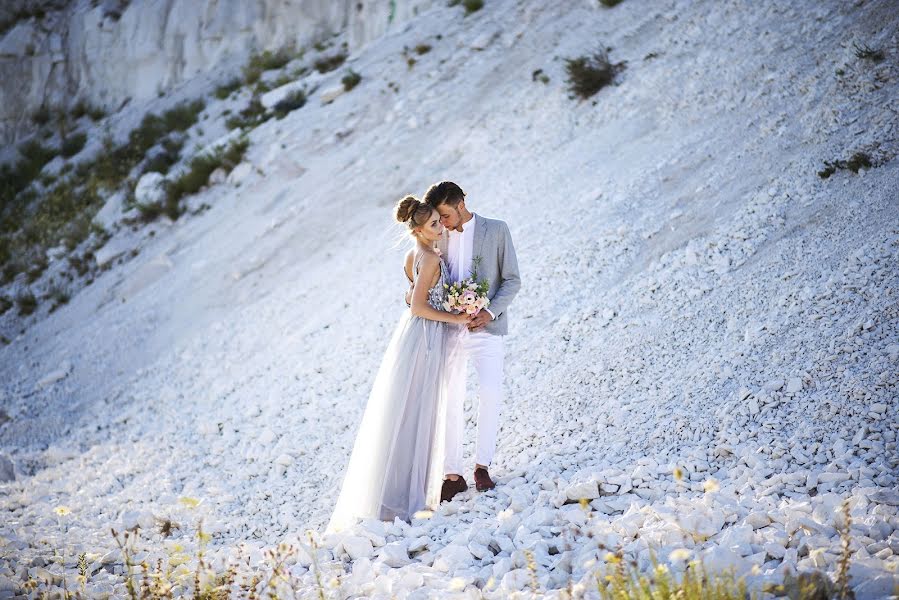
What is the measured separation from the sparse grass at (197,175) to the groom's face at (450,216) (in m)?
9.62

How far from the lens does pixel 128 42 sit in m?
19.5

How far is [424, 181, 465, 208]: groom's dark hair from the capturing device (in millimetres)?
4613

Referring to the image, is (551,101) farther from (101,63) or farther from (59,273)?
(101,63)

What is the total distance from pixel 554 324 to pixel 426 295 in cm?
275

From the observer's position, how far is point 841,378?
15.9 feet

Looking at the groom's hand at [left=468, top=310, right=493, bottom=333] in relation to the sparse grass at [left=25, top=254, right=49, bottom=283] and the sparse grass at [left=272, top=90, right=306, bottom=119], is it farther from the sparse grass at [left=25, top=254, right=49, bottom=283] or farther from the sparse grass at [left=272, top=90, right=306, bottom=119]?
the sparse grass at [left=25, top=254, right=49, bottom=283]

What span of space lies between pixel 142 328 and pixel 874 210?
937 centimetres

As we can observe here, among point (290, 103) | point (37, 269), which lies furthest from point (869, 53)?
point (37, 269)

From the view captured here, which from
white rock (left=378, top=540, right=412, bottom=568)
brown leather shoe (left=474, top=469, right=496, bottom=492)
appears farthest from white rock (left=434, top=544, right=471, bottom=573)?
brown leather shoe (left=474, top=469, right=496, bottom=492)

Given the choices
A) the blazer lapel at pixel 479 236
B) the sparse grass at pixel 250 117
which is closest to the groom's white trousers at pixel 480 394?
the blazer lapel at pixel 479 236

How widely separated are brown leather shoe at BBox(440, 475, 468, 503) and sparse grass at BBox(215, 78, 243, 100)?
13.9 meters

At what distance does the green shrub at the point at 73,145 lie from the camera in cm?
1748

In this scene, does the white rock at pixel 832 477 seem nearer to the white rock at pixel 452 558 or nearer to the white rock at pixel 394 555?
the white rock at pixel 452 558

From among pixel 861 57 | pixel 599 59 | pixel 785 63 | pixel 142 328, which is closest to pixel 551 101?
pixel 599 59
